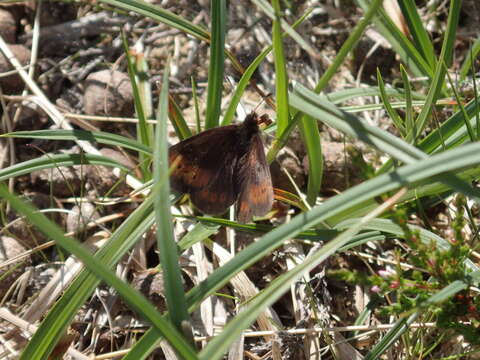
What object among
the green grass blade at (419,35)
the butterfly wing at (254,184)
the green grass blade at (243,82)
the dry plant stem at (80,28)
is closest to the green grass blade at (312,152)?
the butterfly wing at (254,184)

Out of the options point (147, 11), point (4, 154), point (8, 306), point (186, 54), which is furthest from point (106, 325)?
point (186, 54)

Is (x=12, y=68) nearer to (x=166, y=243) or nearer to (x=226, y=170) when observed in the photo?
(x=226, y=170)

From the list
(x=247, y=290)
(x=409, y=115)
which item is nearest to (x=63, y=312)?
(x=247, y=290)

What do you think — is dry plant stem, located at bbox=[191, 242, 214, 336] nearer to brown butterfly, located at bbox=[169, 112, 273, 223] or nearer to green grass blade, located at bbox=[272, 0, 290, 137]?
brown butterfly, located at bbox=[169, 112, 273, 223]

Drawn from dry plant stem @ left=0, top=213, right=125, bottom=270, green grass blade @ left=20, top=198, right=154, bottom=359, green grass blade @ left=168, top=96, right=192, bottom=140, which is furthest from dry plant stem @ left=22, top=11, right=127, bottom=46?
green grass blade @ left=20, top=198, right=154, bottom=359

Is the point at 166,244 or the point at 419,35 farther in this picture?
the point at 419,35

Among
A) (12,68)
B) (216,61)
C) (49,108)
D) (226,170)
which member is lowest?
(226,170)
